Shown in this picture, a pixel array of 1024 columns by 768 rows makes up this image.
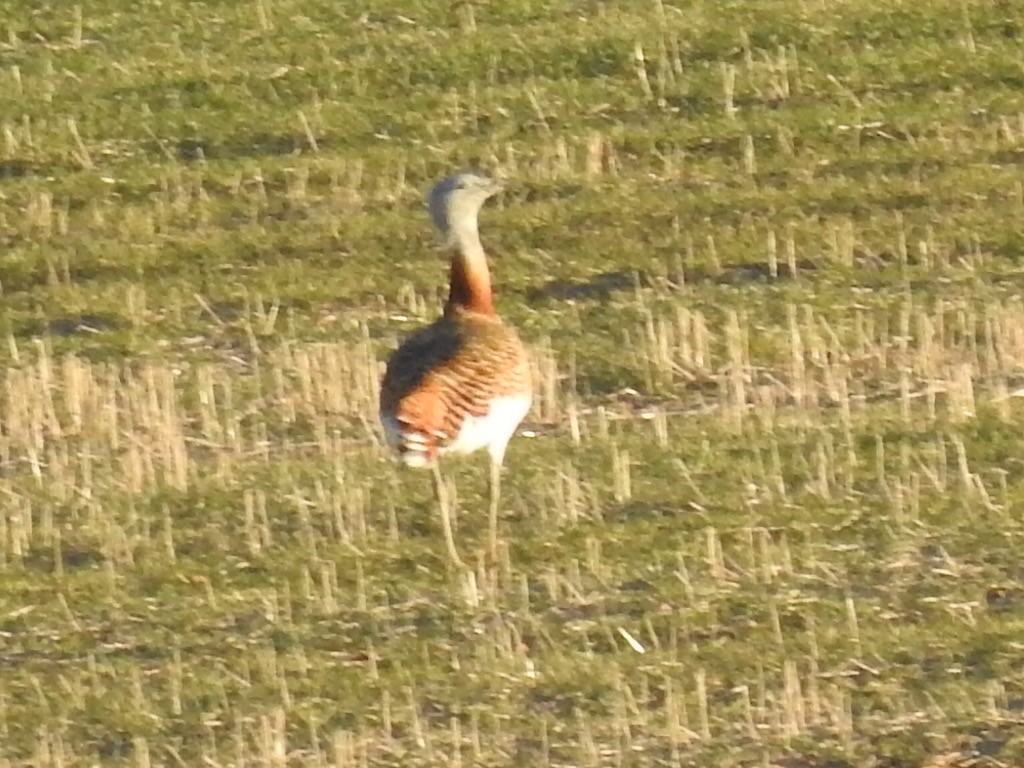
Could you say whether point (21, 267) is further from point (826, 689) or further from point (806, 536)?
point (826, 689)

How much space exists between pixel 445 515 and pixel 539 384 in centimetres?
193

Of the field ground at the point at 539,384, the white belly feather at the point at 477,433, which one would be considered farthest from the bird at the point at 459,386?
the field ground at the point at 539,384

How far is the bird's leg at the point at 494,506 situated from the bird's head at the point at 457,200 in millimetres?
973

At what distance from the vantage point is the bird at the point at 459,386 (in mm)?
9195

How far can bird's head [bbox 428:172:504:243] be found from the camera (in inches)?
406

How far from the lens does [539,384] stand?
11.2m

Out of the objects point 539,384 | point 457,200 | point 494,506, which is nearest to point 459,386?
point 494,506

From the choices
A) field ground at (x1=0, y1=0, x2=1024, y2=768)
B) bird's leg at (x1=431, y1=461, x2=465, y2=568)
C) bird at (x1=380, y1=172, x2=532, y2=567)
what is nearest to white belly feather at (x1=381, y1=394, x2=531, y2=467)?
bird at (x1=380, y1=172, x2=532, y2=567)

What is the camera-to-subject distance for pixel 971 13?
51.6ft

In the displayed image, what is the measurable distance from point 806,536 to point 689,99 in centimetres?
626

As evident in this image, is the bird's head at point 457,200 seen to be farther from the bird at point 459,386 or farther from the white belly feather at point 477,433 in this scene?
the white belly feather at point 477,433

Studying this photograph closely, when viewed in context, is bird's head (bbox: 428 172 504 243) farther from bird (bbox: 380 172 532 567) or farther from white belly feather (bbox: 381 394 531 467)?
white belly feather (bbox: 381 394 531 467)

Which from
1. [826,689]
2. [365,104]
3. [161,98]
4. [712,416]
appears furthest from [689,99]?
[826,689]

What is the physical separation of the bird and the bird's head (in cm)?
7
